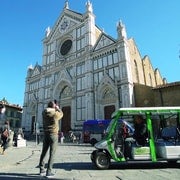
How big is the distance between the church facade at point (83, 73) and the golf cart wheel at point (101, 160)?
18.3 m

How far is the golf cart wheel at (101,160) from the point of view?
6153mm

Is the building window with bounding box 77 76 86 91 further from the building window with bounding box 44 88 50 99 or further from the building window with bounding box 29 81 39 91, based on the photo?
the building window with bounding box 29 81 39 91

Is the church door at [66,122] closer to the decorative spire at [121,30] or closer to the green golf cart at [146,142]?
the decorative spire at [121,30]

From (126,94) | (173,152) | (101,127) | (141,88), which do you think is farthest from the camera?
(141,88)

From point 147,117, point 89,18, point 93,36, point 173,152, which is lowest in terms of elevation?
point 173,152

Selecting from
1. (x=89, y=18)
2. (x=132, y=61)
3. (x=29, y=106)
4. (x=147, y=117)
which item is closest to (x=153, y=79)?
(x=132, y=61)

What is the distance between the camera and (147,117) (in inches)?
261

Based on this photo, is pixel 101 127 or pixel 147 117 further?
pixel 101 127

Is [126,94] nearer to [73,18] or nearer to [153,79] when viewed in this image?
[153,79]

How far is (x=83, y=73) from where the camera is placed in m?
31.0

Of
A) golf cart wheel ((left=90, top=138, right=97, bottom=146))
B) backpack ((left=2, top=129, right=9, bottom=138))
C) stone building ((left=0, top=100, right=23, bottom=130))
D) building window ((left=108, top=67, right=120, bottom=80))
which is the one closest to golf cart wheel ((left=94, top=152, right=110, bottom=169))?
backpack ((left=2, top=129, right=9, bottom=138))

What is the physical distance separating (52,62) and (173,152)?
32.6 m

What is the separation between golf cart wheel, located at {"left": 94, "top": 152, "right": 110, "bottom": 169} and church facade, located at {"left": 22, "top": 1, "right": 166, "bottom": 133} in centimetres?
1828

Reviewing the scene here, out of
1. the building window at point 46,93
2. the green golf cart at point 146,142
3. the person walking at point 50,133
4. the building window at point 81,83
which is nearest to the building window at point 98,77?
the building window at point 81,83
